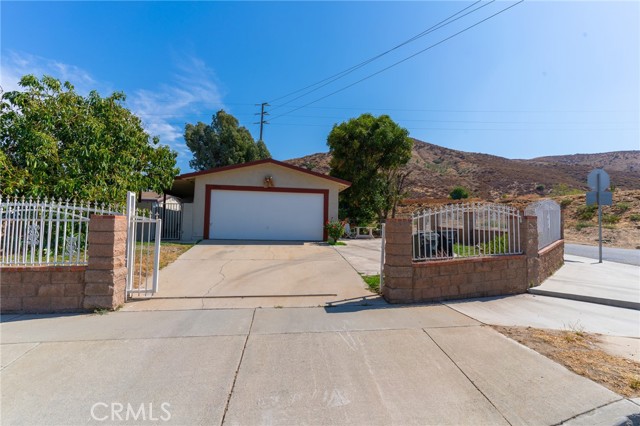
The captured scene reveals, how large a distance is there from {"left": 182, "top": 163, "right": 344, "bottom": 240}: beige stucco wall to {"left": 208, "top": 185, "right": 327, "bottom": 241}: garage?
0.36 metres

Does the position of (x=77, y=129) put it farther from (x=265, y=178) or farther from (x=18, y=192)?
(x=265, y=178)

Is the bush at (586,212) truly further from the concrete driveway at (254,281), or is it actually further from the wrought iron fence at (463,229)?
the concrete driveway at (254,281)

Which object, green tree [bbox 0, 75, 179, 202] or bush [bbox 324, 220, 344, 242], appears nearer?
green tree [bbox 0, 75, 179, 202]

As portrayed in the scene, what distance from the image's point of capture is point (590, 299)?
5.68 m

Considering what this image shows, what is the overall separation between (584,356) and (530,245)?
3360 mm

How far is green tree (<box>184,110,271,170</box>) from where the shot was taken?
28.2 meters

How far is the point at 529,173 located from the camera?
50188mm

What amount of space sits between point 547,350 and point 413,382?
1884mm

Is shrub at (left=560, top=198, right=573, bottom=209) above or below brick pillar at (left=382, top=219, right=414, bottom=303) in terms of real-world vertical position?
above

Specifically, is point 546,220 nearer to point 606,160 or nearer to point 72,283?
point 72,283

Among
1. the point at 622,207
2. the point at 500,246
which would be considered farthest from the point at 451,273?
the point at 622,207

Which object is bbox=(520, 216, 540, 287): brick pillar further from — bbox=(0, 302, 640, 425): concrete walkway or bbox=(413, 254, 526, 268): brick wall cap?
bbox=(0, 302, 640, 425): concrete walkway

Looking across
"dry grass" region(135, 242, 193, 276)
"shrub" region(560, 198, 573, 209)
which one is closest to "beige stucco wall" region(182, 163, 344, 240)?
"dry grass" region(135, 242, 193, 276)

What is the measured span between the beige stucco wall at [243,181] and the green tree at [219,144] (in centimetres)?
1476
